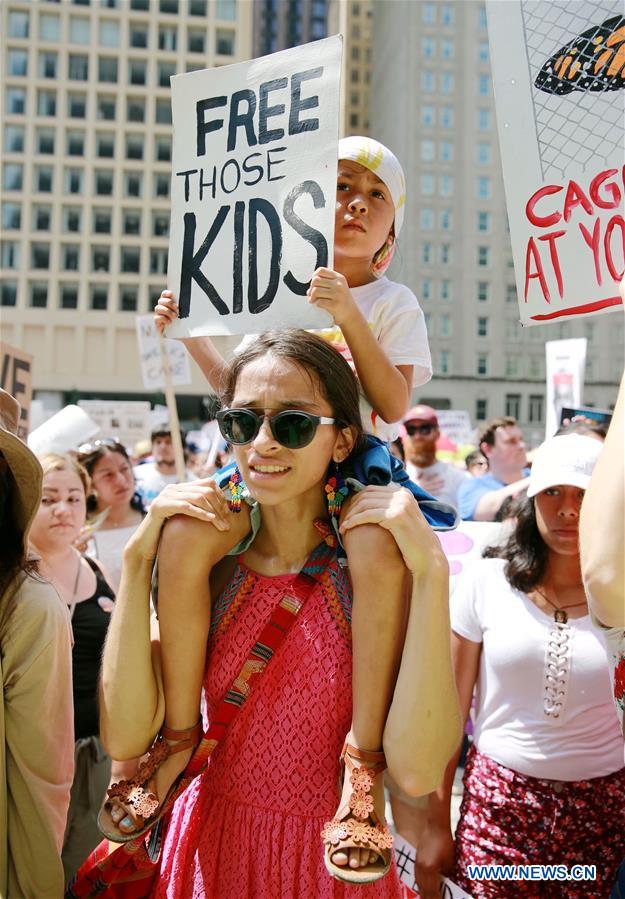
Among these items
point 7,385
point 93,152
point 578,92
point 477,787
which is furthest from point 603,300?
point 93,152

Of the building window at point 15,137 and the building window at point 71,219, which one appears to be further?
the building window at point 71,219

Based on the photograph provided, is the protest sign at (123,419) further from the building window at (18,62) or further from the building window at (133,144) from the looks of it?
the building window at (18,62)

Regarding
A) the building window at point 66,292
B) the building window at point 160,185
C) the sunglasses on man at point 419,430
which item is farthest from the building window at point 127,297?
the sunglasses on man at point 419,430

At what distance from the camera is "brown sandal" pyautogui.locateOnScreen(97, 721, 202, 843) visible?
1.81 meters

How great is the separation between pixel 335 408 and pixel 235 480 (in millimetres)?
301

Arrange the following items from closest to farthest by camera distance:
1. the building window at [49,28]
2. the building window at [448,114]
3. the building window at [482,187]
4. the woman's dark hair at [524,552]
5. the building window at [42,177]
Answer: the woman's dark hair at [524,552], the building window at [42,177], the building window at [49,28], the building window at [482,187], the building window at [448,114]

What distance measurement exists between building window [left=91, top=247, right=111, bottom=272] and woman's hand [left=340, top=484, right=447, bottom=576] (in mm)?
52332

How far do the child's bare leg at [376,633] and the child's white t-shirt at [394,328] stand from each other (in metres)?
0.70

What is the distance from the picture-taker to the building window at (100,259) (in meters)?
51.5

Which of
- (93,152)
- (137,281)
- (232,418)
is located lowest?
(232,418)

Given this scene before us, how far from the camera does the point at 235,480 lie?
2035 millimetres

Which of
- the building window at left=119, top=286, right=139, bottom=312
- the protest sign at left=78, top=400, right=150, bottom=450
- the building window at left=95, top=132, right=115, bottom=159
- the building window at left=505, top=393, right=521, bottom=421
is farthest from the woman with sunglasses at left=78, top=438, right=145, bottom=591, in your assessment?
the building window at left=505, top=393, right=521, bottom=421

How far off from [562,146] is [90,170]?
5406cm

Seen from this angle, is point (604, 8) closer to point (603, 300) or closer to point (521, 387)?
point (603, 300)
